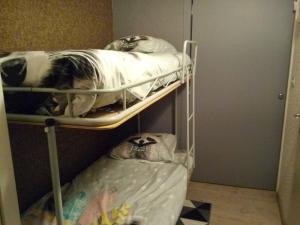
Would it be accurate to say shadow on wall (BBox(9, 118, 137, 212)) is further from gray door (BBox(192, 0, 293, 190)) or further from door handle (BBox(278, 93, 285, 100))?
door handle (BBox(278, 93, 285, 100))

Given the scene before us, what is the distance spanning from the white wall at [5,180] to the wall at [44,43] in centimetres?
63

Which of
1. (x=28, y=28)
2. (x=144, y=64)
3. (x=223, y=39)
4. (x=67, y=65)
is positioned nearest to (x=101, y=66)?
(x=67, y=65)

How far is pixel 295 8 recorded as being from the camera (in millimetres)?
2428

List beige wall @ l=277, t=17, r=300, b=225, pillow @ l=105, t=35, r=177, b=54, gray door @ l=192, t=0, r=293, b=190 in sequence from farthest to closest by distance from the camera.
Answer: gray door @ l=192, t=0, r=293, b=190 < pillow @ l=105, t=35, r=177, b=54 < beige wall @ l=277, t=17, r=300, b=225

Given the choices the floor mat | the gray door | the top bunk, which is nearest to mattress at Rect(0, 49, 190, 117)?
the top bunk

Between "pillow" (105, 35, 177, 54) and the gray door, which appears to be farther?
the gray door

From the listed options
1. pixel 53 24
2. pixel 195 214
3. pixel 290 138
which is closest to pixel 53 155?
pixel 53 24

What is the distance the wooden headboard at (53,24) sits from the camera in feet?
5.28

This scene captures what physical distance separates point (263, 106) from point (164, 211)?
1.65 m

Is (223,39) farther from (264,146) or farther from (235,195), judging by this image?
(235,195)

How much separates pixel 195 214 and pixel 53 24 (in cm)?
200

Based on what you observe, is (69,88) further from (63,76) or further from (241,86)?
(241,86)

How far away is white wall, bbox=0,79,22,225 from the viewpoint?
3.35 ft

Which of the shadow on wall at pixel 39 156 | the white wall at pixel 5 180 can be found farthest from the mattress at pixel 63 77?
the shadow on wall at pixel 39 156
